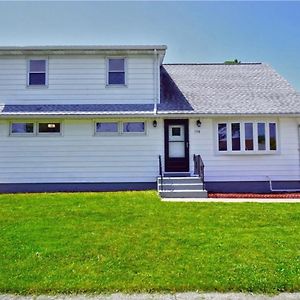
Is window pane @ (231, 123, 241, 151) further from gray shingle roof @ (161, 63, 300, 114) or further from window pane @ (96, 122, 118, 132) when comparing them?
window pane @ (96, 122, 118, 132)

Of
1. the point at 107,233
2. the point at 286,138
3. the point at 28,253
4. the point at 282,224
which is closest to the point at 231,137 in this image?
the point at 286,138

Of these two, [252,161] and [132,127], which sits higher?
[132,127]

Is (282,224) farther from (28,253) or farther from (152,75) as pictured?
(152,75)

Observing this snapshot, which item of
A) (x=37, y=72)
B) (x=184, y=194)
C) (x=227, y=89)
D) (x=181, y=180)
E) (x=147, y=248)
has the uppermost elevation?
(x=37, y=72)

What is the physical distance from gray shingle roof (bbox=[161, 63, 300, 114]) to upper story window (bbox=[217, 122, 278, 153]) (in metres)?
0.65

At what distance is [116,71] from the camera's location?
49.6 ft

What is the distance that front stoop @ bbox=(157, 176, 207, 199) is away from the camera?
40.4ft

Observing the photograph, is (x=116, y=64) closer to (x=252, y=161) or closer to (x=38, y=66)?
(x=38, y=66)

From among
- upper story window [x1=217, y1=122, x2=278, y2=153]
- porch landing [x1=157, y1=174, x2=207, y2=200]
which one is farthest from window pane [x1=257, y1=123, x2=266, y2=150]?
porch landing [x1=157, y1=174, x2=207, y2=200]

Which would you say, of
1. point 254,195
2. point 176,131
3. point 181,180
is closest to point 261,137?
point 254,195

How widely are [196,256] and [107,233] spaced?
2115 mm

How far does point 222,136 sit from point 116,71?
545 centimetres

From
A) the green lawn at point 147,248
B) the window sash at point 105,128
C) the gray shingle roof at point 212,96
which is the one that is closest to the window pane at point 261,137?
the gray shingle roof at point 212,96

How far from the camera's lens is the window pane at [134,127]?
47.5 feet
